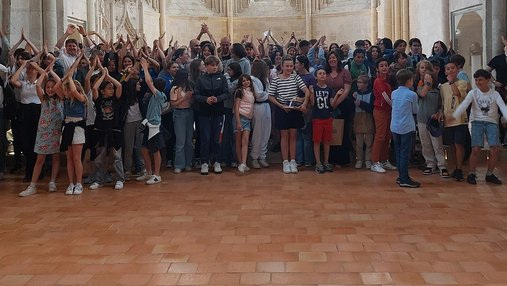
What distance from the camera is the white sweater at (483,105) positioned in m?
6.48

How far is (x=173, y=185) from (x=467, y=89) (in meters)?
3.62

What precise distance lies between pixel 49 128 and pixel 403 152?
3982mm

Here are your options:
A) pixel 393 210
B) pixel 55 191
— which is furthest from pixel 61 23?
pixel 393 210

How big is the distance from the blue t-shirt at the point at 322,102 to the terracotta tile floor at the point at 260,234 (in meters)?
1.02

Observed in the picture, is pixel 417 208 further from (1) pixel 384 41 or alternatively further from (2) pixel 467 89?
(1) pixel 384 41

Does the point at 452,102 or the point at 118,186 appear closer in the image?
the point at 118,186

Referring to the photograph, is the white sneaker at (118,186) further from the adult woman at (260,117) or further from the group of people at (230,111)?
the adult woman at (260,117)

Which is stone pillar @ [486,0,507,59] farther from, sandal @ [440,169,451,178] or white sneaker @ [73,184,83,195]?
white sneaker @ [73,184,83,195]

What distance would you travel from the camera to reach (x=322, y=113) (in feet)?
24.8

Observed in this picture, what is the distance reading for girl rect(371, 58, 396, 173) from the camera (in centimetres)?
738

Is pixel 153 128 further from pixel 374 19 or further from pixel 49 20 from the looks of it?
pixel 374 19

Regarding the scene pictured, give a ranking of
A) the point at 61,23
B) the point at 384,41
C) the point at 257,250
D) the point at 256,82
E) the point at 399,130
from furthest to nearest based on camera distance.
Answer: the point at 61,23, the point at 384,41, the point at 256,82, the point at 399,130, the point at 257,250

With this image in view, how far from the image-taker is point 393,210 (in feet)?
17.4

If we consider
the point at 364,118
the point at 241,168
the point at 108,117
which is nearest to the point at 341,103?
the point at 364,118
